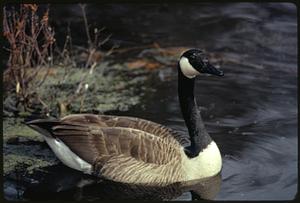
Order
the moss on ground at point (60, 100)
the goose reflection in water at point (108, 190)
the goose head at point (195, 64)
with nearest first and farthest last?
the goose reflection in water at point (108, 190) → the goose head at point (195, 64) → the moss on ground at point (60, 100)

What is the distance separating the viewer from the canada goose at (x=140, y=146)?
7.27m

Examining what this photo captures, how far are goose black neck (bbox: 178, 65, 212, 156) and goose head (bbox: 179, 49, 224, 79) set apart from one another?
108 millimetres

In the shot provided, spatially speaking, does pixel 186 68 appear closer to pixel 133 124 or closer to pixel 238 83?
pixel 133 124

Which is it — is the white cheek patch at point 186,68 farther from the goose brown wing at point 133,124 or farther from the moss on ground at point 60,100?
the moss on ground at point 60,100

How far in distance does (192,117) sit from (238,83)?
8.84 ft

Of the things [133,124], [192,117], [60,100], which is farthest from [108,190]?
[60,100]

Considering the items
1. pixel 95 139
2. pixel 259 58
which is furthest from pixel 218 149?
pixel 259 58

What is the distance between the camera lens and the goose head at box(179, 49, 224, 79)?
723cm

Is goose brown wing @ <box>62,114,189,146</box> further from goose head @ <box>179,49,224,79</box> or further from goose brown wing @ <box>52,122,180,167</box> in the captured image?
goose head @ <box>179,49,224,79</box>

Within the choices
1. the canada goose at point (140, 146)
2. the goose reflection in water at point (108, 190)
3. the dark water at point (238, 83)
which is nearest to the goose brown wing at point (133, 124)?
the canada goose at point (140, 146)

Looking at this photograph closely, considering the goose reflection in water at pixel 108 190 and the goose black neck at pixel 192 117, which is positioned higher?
the goose black neck at pixel 192 117

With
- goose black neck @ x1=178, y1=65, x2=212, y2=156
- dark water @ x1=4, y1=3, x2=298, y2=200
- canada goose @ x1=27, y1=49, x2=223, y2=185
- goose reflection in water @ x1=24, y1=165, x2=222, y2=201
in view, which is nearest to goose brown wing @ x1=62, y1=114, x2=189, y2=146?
A: canada goose @ x1=27, y1=49, x2=223, y2=185

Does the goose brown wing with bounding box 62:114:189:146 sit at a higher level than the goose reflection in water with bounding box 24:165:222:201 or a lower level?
higher

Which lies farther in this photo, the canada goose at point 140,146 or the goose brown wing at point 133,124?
the goose brown wing at point 133,124
